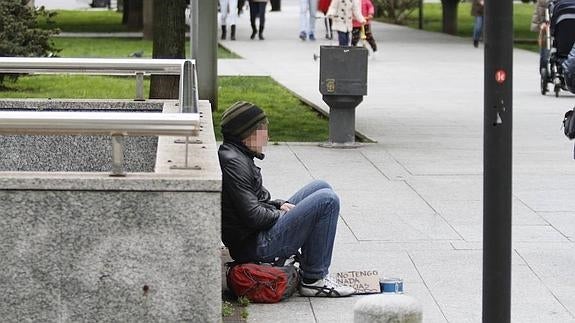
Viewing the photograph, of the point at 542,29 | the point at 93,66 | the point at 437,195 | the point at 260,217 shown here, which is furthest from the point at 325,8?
the point at 260,217

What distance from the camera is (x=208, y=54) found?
1791 cm

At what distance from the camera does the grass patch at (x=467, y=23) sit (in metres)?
36.9

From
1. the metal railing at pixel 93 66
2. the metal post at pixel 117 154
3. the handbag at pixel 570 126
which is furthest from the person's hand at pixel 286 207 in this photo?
the metal post at pixel 117 154

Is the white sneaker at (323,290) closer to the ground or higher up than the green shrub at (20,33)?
closer to the ground

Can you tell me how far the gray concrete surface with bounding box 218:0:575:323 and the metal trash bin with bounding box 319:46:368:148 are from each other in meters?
0.27

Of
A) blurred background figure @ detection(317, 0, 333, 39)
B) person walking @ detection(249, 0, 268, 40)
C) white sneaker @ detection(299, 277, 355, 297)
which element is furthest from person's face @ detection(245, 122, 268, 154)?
person walking @ detection(249, 0, 268, 40)

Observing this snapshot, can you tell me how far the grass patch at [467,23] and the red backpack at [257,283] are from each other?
27072 mm

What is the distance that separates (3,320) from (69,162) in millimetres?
2817

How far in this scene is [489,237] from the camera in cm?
523

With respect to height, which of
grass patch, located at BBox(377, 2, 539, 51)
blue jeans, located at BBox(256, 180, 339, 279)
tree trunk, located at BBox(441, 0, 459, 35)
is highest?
blue jeans, located at BBox(256, 180, 339, 279)

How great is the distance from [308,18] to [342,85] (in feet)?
73.0

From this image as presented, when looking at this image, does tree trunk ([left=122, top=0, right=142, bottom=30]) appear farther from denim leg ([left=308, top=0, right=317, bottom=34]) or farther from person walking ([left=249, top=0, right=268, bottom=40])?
denim leg ([left=308, top=0, right=317, bottom=34])

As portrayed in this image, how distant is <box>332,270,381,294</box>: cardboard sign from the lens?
25.0 ft

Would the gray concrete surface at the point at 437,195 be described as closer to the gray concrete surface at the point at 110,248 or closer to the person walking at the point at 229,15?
the gray concrete surface at the point at 110,248
